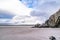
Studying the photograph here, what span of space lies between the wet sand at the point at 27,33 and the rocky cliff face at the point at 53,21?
7 cm

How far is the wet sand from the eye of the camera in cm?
240

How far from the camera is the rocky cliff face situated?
2.50 meters

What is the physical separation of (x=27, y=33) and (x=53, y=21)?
1.58 ft

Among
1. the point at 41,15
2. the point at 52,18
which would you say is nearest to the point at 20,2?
the point at 41,15

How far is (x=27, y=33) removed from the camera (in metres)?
2.52

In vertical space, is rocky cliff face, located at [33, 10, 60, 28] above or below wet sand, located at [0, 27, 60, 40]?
above

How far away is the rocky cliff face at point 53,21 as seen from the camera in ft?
8.20

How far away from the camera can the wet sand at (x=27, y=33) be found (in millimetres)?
2402

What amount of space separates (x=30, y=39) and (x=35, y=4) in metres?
0.59

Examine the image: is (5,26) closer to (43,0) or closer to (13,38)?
(13,38)

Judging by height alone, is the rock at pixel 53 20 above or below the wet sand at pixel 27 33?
above

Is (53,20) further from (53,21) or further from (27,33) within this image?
(27,33)

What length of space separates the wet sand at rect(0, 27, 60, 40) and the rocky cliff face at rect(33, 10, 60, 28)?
0.22ft

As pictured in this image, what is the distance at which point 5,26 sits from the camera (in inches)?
98.0
